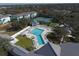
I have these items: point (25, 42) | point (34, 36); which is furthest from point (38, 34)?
point (25, 42)

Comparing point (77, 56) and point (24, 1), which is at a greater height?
point (24, 1)

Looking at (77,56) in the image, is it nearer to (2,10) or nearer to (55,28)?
(55,28)

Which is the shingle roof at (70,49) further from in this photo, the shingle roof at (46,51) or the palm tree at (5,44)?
the palm tree at (5,44)

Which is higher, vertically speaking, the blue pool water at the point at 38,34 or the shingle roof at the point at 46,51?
the blue pool water at the point at 38,34

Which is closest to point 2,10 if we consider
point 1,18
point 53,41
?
point 1,18

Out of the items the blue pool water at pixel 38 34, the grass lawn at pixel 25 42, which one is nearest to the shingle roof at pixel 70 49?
the blue pool water at pixel 38 34
